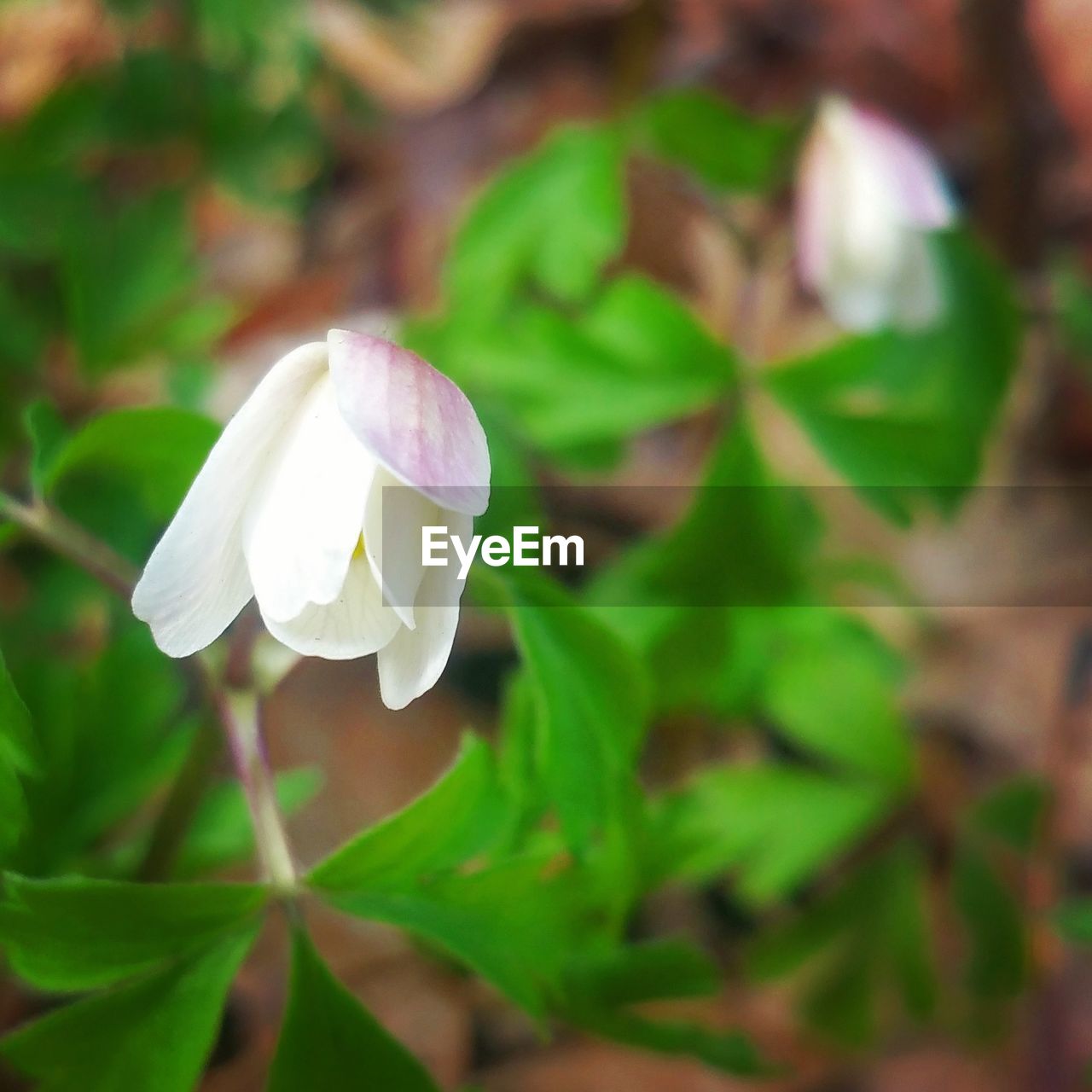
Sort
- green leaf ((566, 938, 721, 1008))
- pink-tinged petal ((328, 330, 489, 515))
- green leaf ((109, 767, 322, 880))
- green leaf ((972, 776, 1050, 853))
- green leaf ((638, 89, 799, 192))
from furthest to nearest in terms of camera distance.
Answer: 1. green leaf ((972, 776, 1050, 853))
2. green leaf ((638, 89, 799, 192))
3. green leaf ((109, 767, 322, 880))
4. green leaf ((566, 938, 721, 1008))
5. pink-tinged petal ((328, 330, 489, 515))

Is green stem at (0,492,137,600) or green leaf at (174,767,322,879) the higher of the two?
green stem at (0,492,137,600)

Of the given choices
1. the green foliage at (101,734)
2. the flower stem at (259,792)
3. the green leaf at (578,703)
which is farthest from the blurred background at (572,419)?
the green leaf at (578,703)

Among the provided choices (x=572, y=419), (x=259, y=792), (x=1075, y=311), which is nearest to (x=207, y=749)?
(x=259, y=792)

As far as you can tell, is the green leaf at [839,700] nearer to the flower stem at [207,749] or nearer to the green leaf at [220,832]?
the green leaf at [220,832]

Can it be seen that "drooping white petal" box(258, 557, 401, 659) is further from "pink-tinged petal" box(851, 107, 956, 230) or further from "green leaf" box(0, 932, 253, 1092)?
"pink-tinged petal" box(851, 107, 956, 230)

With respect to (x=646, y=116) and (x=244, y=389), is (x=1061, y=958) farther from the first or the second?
(x=244, y=389)

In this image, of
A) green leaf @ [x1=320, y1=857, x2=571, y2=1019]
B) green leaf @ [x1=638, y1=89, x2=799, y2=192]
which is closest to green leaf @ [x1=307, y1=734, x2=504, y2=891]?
green leaf @ [x1=320, y1=857, x2=571, y2=1019]
